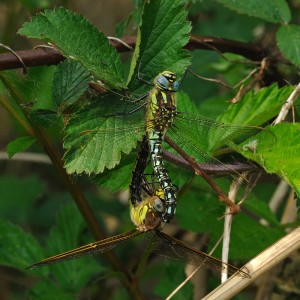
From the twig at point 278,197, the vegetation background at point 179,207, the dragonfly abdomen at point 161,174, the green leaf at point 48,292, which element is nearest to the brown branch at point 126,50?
the vegetation background at point 179,207

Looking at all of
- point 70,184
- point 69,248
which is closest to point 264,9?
point 70,184

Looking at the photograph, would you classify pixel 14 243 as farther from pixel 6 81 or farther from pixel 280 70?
pixel 280 70

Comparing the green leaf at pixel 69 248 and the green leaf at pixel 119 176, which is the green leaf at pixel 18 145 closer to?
the green leaf at pixel 119 176

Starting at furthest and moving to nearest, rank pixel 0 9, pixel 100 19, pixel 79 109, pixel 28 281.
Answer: pixel 100 19 → pixel 0 9 → pixel 28 281 → pixel 79 109

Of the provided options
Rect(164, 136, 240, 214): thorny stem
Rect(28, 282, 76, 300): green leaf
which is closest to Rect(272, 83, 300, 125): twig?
Rect(164, 136, 240, 214): thorny stem

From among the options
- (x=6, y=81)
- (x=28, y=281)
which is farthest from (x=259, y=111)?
(x=28, y=281)

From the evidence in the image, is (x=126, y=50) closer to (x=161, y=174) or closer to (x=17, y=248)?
(x=161, y=174)
